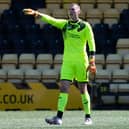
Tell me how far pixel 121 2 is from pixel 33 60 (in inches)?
131

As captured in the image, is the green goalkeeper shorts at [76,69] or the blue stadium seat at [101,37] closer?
the green goalkeeper shorts at [76,69]

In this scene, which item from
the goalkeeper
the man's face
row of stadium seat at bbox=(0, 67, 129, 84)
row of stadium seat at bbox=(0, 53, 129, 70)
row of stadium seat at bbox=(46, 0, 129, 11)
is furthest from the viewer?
row of stadium seat at bbox=(46, 0, 129, 11)

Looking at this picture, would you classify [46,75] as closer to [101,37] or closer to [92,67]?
[101,37]

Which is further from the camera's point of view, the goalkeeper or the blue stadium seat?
the blue stadium seat

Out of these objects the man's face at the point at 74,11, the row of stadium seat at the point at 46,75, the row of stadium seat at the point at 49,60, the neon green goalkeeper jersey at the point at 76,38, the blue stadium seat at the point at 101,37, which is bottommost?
the row of stadium seat at the point at 46,75

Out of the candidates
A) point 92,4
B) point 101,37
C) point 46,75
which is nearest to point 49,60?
point 46,75

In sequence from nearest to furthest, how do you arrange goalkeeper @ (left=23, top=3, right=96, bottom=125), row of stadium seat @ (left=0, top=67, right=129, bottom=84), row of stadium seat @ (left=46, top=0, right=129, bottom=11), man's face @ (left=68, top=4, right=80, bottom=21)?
man's face @ (left=68, top=4, right=80, bottom=21)
goalkeeper @ (left=23, top=3, right=96, bottom=125)
row of stadium seat @ (left=0, top=67, right=129, bottom=84)
row of stadium seat @ (left=46, top=0, right=129, bottom=11)

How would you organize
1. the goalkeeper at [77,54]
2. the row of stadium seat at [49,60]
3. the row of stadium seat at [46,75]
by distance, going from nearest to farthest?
the goalkeeper at [77,54], the row of stadium seat at [46,75], the row of stadium seat at [49,60]

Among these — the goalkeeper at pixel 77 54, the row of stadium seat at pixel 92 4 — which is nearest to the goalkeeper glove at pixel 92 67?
the goalkeeper at pixel 77 54

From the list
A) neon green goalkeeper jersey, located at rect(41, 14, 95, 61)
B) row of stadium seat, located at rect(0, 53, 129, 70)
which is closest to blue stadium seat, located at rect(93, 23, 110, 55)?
row of stadium seat, located at rect(0, 53, 129, 70)

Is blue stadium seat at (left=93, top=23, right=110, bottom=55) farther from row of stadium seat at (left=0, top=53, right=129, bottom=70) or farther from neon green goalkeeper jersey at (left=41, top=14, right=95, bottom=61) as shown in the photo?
neon green goalkeeper jersey at (left=41, top=14, right=95, bottom=61)

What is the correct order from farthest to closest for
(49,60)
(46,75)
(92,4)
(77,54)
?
(92,4), (49,60), (46,75), (77,54)

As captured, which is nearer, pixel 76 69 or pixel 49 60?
pixel 76 69

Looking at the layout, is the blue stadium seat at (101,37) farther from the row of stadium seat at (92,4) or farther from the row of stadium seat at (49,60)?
the row of stadium seat at (92,4)
